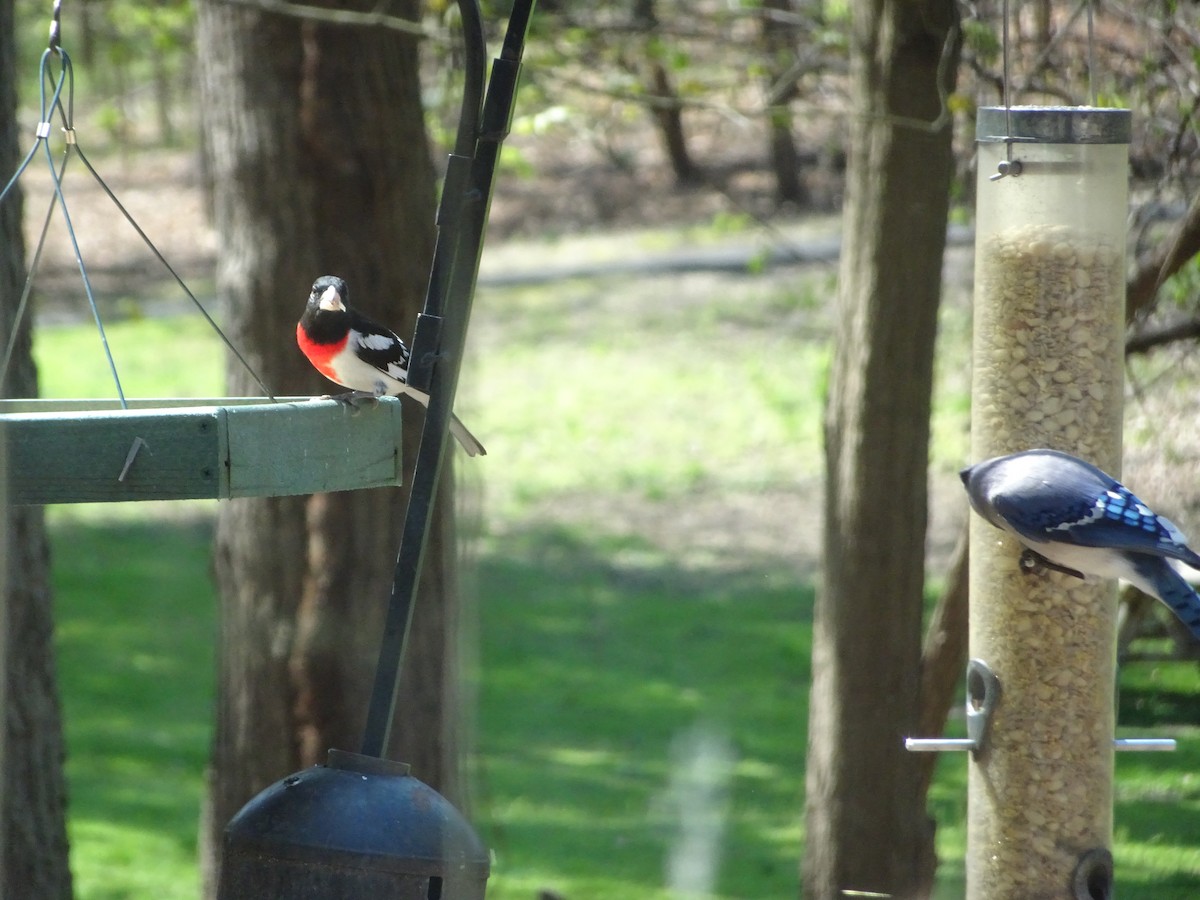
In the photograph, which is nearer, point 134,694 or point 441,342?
point 441,342

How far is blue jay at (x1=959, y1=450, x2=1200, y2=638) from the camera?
2889mm

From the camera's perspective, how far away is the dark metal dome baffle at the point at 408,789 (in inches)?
84.7

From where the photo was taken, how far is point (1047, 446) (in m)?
3.34

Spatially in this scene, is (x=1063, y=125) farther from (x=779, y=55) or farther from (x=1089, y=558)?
(x=779, y=55)

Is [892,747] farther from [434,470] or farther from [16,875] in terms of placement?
[434,470]

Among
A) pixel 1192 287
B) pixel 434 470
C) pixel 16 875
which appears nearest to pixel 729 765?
pixel 1192 287

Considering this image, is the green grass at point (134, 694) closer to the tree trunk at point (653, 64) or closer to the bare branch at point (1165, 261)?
the tree trunk at point (653, 64)

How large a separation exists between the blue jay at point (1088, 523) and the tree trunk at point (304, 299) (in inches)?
86.7

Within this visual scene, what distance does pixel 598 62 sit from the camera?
25.0ft

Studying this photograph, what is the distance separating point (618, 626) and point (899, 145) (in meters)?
5.40

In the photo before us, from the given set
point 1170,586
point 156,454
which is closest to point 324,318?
point 156,454

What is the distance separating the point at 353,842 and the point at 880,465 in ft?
10.2

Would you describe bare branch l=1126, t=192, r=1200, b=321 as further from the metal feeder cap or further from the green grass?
the green grass

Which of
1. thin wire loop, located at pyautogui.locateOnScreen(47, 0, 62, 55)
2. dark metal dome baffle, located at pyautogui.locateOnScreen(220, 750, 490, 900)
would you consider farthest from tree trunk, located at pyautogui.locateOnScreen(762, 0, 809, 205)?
dark metal dome baffle, located at pyautogui.locateOnScreen(220, 750, 490, 900)
